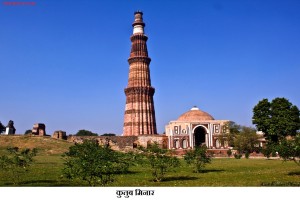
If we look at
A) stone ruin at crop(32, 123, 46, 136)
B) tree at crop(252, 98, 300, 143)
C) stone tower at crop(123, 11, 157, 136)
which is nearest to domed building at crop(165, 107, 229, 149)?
stone tower at crop(123, 11, 157, 136)

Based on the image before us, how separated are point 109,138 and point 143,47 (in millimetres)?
17784

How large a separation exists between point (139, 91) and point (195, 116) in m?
10.6

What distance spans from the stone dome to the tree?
1704cm

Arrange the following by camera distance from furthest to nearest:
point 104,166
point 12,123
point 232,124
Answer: point 232,124 → point 12,123 → point 104,166

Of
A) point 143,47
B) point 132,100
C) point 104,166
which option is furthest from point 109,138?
point 104,166

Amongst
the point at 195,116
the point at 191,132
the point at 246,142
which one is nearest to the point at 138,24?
the point at 195,116

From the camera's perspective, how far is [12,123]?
1908 inches

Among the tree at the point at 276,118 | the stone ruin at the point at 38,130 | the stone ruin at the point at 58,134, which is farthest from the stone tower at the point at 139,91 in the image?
the tree at the point at 276,118

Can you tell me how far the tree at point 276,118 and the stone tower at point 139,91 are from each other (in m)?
20.2

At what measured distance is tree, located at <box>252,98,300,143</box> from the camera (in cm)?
3684

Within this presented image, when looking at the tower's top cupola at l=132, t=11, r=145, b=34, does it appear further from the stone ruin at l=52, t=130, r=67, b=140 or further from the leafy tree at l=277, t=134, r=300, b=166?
the leafy tree at l=277, t=134, r=300, b=166

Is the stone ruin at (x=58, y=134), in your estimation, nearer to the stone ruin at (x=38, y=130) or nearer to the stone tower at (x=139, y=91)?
the stone ruin at (x=38, y=130)
